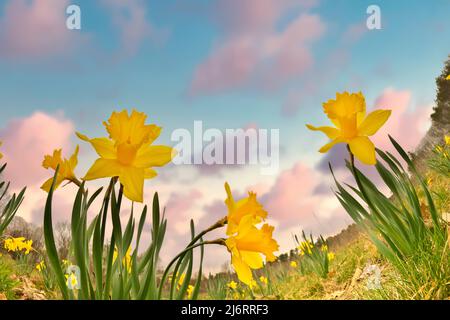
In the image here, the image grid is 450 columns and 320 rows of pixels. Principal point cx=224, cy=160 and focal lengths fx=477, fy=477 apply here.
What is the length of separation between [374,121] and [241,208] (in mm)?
646

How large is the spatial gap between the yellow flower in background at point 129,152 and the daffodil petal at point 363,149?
71cm

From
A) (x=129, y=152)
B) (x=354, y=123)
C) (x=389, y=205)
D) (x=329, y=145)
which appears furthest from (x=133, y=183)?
(x=389, y=205)

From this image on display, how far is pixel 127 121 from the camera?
1.29 metres

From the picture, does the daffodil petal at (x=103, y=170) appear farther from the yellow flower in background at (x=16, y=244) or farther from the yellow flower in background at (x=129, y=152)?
the yellow flower in background at (x=16, y=244)

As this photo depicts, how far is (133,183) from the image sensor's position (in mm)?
1277

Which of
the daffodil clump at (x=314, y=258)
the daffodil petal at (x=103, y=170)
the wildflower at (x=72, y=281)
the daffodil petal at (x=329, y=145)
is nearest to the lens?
the daffodil petal at (x=103, y=170)

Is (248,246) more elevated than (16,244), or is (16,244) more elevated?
(16,244)

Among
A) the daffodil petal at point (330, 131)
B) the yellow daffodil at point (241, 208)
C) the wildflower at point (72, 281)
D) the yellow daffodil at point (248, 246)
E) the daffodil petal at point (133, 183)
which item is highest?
the daffodil petal at point (330, 131)

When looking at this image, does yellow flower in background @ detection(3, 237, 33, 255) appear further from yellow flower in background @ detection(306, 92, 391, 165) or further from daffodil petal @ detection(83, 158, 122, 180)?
yellow flower in background @ detection(306, 92, 391, 165)

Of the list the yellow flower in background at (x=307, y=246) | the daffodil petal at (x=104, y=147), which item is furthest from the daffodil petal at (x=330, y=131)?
the yellow flower in background at (x=307, y=246)

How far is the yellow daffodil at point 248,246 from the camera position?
4.24 feet

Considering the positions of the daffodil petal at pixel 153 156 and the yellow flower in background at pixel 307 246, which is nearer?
the daffodil petal at pixel 153 156

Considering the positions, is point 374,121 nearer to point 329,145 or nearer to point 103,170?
point 329,145
